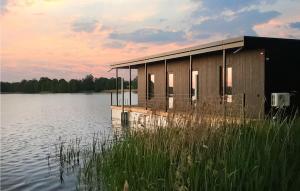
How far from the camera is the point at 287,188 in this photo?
459cm

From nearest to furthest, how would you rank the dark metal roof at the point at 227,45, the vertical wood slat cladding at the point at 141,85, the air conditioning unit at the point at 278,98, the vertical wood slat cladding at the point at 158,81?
1. the air conditioning unit at the point at 278,98
2. the dark metal roof at the point at 227,45
3. the vertical wood slat cladding at the point at 158,81
4. the vertical wood slat cladding at the point at 141,85

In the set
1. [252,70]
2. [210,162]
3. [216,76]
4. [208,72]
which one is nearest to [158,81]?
[208,72]

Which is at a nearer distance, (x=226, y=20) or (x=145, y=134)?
(x=145, y=134)

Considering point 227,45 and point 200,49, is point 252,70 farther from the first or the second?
point 200,49

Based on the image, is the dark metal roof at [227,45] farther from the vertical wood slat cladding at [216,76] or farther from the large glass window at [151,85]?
the large glass window at [151,85]

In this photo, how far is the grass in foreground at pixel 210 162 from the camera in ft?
14.4

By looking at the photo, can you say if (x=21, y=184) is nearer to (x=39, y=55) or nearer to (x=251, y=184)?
(x=251, y=184)

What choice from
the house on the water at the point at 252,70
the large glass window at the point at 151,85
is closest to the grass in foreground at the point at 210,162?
the house on the water at the point at 252,70

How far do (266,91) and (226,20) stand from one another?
7864 millimetres

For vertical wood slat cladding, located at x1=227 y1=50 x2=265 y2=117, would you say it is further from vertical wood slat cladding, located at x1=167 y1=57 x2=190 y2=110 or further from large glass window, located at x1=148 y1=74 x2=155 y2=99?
large glass window, located at x1=148 y1=74 x2=155 y2=99

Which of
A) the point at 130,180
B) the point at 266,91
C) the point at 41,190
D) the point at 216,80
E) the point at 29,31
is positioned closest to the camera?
the point at 130,180

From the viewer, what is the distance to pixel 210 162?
4.24 m

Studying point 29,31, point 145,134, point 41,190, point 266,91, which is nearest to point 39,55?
point 29,31

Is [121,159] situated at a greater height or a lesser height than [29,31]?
lesser
